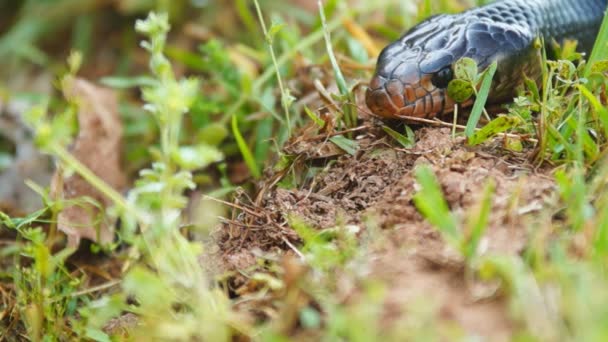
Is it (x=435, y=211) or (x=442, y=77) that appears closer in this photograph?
(x=435, y=211)

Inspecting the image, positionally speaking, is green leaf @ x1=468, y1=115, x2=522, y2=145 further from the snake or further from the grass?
the snake

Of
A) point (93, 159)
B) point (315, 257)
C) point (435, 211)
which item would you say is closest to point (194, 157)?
point (315, 257)

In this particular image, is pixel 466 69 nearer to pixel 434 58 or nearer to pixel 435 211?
pixel 434 58

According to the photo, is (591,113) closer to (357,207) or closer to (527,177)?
(527,177)

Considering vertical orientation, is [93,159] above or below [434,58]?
below

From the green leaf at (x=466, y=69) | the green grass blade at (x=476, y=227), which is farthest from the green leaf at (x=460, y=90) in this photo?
the green grass blade at (x=476, y=227)

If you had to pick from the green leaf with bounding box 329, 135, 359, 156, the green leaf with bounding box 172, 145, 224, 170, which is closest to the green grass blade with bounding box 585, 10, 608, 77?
the green leaf with bounding box 329, 135, 359, 156
